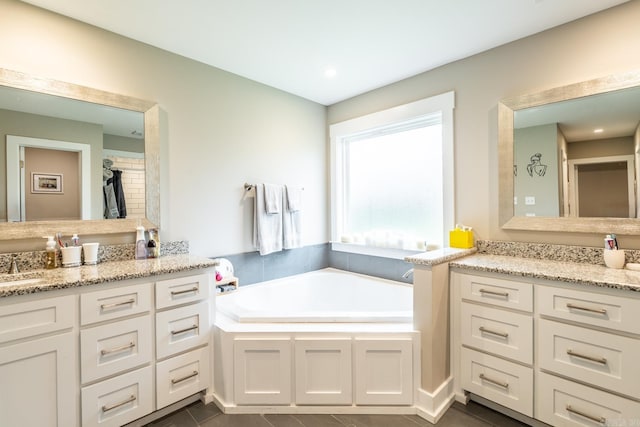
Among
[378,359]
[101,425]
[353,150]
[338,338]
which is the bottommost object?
[101,425]

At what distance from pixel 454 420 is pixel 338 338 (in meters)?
0.81

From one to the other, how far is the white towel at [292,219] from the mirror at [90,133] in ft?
3.68

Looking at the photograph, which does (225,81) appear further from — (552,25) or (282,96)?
(552,25)

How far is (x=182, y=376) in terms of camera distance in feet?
5.82

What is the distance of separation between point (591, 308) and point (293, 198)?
7.41 feet

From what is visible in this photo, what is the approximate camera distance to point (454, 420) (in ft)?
5.59

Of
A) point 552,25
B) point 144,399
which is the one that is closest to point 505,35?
point 552,25

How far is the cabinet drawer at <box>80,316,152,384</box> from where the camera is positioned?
4.78 feet

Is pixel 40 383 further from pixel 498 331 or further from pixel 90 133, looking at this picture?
pixel 498 331

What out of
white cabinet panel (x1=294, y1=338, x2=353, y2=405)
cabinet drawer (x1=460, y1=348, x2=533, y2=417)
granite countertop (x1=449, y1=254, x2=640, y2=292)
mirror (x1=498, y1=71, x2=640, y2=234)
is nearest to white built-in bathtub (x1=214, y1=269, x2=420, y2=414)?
white cabinet panel (x1=294, y1=338, x2=353, y2=405)

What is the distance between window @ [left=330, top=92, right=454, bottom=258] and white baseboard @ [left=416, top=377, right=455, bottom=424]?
1.13 metres

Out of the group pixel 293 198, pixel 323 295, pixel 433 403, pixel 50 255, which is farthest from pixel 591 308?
pixel 50 255

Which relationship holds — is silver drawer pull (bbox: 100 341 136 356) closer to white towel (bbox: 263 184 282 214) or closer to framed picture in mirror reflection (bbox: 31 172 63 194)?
framed picture in mirror reflection (bbox: 31 172 63 194)

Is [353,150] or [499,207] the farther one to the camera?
[353,150]
